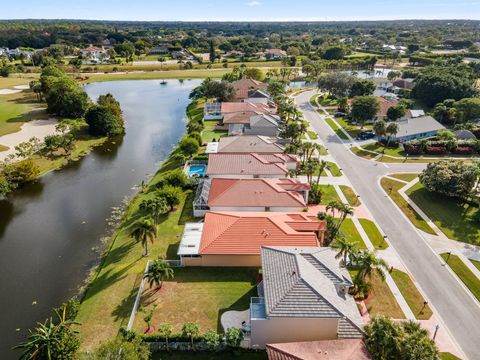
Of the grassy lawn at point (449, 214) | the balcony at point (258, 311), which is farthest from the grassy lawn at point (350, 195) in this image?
the balcony at point (258, 311)

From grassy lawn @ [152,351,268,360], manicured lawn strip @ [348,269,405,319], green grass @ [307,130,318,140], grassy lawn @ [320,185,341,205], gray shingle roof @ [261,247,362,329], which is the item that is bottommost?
grassy lawn @ [152,351,268,360]

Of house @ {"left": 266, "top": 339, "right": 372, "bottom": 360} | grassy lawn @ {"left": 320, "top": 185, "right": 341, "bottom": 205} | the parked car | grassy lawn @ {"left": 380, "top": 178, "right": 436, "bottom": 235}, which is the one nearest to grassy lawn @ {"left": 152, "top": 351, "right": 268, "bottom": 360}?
house @ {"left": 266, "top": 339, "right": 372, "bottom": 360}

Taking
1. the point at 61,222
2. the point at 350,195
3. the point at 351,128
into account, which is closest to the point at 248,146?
the point at 350,195

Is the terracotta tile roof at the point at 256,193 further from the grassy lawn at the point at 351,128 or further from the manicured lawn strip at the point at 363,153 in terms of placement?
the grassy lawn at the point at 351,128

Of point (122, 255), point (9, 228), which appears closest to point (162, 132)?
point (9, 228)

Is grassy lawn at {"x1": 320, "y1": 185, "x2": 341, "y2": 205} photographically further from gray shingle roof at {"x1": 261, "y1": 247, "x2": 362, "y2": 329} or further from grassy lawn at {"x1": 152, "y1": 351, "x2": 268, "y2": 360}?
grassy lawn at {"x1": 152, "y1": 351, "x2": 268, "y2": 360}
